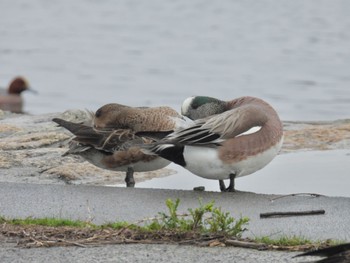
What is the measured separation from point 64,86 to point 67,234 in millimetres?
17911

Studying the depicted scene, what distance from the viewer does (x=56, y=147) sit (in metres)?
10.6

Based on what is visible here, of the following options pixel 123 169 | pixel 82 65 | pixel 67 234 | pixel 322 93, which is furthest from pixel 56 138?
pixel 82 65

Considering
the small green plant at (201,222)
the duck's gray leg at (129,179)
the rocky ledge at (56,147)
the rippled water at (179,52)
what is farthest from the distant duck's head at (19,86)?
the small green plant at (201,222)

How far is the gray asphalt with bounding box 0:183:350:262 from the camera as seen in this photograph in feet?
20.6

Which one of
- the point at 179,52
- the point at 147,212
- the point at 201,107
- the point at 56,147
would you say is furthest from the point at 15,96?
the point at 147,212

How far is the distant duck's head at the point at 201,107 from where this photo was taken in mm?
9039

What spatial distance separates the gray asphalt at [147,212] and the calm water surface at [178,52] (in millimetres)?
11264

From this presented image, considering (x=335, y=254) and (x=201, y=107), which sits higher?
(x=201, y=107)

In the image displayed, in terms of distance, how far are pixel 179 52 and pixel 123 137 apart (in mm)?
20388

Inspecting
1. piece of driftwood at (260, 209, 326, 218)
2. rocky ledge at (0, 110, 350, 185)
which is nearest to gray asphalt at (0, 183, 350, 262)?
piece of driftwood at (260, 209, 326, 218)

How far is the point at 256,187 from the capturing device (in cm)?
944

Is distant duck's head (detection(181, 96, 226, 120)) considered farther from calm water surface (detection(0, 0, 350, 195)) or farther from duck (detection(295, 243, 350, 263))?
calm water surface (detection(0, 0, 350, 195))

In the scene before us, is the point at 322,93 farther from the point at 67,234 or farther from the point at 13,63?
the point at 67,234

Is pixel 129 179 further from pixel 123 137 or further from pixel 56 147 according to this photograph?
pixel 56 147
